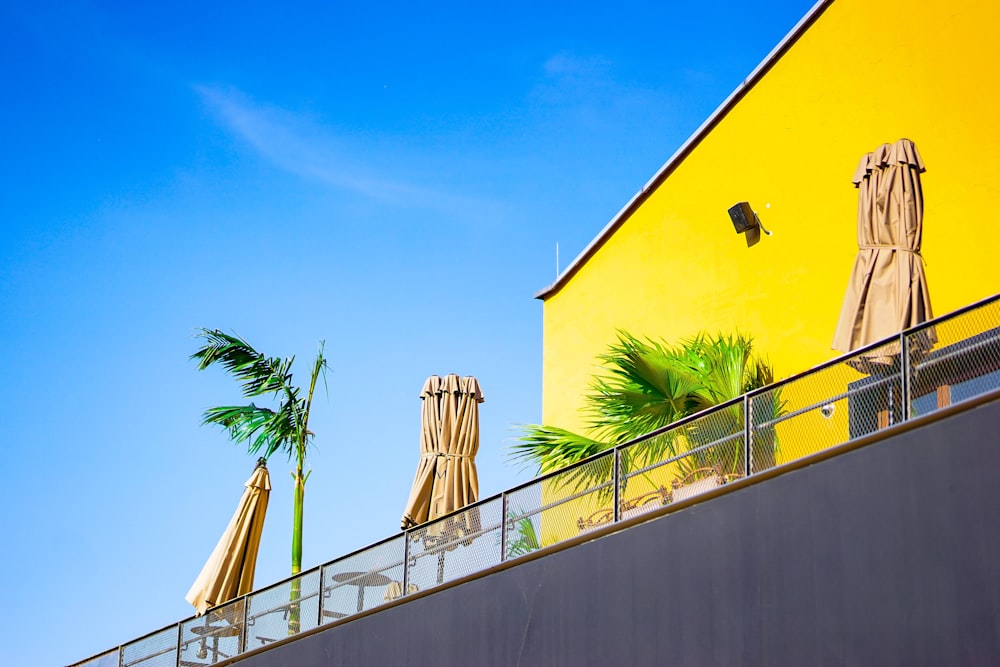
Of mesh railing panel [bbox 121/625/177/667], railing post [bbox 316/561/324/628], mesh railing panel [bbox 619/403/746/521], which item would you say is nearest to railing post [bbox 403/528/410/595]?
railing post [bbox 316/561/324/628]

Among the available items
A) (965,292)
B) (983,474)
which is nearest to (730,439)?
(983,474)

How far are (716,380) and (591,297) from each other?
5738 mm

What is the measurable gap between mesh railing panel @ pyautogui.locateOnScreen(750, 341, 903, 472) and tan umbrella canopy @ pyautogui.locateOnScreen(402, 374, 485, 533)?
5959mm

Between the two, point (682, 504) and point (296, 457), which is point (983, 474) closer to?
point (682, 504)

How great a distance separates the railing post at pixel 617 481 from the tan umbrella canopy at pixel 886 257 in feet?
7.14

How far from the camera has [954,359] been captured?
9602 mm

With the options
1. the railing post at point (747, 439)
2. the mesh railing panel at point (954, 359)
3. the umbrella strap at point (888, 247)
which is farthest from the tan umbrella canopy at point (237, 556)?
the mesh railing panel at point (954, 359)

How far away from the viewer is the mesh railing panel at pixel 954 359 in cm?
927

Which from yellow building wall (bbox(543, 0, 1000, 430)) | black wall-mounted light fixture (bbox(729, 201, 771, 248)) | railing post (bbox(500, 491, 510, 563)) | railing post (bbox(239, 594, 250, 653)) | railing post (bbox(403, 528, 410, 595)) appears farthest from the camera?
black wall-mounted light fixture (bbox(729, 201, 771, 248))

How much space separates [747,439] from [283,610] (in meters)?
6.75

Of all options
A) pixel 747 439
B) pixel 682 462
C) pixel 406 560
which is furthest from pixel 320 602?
pixel 747 439

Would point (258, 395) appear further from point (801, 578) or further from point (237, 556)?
point (801, 578)

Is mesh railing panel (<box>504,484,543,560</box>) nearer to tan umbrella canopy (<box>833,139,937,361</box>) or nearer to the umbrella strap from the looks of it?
tan umbrella canopy (<box>833,139,937,361</box>)

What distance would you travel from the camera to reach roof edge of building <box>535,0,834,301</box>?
18.2 meters
